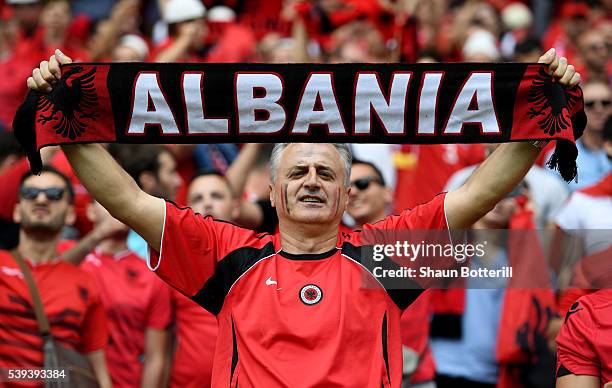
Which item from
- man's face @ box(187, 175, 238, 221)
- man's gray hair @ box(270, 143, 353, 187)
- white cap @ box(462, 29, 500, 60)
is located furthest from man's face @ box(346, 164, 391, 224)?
white cap @ box(462, 29, 500, 60)

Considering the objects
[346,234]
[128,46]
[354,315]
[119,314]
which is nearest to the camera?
[354,315]

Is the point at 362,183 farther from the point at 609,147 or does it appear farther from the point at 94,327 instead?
the point at 94,327

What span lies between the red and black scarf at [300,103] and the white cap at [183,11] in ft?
15.9

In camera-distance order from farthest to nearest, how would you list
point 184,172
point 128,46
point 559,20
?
point 559,20 → point 128,46 → point 184,172

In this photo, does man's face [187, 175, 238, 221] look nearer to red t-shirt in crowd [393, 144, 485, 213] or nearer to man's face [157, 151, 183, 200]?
man's face [157, 151, 183, 200]

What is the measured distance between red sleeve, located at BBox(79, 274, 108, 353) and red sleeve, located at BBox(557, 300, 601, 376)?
278 cm

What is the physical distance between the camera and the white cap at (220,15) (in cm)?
1198

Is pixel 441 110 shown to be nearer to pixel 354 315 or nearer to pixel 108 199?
pixel 354 315

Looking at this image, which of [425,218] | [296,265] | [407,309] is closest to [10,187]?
[407,309]

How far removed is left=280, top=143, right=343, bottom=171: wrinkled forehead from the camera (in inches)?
197

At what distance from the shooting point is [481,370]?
7273mm

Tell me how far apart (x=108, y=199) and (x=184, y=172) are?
4119 mm

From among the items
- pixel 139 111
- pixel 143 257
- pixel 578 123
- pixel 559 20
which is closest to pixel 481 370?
pixel 143 257

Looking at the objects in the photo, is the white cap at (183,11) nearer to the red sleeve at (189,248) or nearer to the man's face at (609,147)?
the man's face at (609,147)
